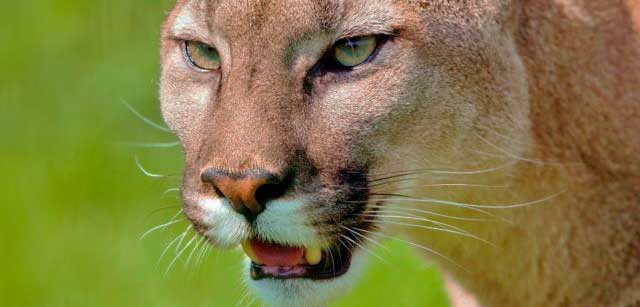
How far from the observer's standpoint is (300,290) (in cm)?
→ 359

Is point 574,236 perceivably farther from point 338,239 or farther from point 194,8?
point 194,8

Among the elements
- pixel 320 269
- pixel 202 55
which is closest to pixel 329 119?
pixel 320 269

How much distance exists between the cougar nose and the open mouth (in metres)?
0.19

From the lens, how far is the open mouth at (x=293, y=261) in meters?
3.59

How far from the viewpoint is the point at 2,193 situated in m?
6.65

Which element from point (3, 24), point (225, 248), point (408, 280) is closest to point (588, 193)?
point (225, 248)

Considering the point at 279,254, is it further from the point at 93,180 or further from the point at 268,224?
the point at 93,180

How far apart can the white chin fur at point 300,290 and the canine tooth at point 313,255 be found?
0.18 ft

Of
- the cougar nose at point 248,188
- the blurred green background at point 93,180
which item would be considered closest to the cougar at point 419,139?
the cougar nose at point 248,188

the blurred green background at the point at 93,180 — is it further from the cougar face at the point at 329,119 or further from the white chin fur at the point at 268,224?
the white chin fur at the point at 268,224

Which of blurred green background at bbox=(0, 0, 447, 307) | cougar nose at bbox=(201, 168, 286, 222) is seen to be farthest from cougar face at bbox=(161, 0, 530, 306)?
blurred green background at bbox=(0, 0, 447, 307)

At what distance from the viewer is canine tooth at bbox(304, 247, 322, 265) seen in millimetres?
3588

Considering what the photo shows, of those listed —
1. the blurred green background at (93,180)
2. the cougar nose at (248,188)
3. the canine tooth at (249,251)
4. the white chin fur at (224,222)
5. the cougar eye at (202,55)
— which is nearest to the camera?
the cougar nose at (248,188)

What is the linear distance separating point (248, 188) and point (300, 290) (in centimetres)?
40
